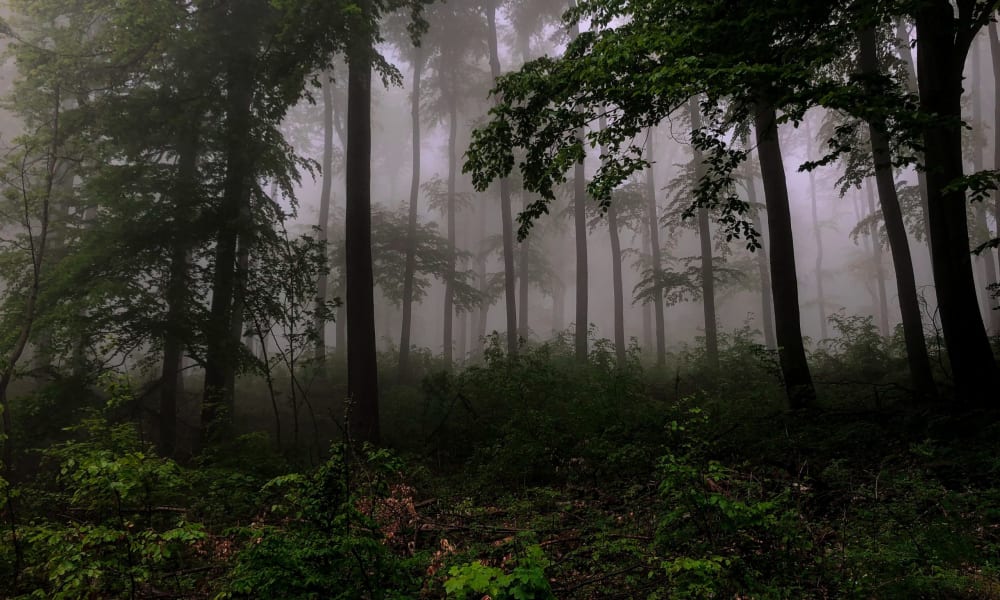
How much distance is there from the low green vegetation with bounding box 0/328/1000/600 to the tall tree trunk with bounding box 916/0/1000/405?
70 cm

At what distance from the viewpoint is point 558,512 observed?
5.27 meters

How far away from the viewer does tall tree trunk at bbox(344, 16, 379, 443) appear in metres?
9.10

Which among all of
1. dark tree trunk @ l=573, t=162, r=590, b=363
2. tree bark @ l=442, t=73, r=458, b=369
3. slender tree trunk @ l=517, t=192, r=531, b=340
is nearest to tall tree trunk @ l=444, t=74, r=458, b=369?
tree bark @ l=442, t=73, r=458, b=369

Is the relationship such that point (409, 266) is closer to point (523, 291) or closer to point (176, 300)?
point (523, 291)

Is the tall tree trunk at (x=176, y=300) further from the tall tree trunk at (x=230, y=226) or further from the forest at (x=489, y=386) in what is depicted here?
the tall tree trunk at (x=230, y=226)

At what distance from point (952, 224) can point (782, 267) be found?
110 inches

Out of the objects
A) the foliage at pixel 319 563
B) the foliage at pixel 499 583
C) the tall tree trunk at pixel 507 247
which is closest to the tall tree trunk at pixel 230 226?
the foliage at pixel 319 563

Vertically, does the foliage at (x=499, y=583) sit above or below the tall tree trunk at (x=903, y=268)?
below

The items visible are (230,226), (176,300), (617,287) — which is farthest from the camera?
(617,287)

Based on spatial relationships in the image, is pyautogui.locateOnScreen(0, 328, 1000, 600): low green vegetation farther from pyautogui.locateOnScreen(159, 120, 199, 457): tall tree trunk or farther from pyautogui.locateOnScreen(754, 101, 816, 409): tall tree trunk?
pyautogui.locateOnScreen(159, 120, 199, 457): tall tree trunk

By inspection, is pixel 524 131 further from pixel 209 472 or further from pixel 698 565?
pixel 209 472

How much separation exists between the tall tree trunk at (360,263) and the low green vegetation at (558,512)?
152 cm

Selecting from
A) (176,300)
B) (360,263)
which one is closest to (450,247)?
(360,263)

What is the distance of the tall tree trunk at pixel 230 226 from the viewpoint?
9.25 meters
